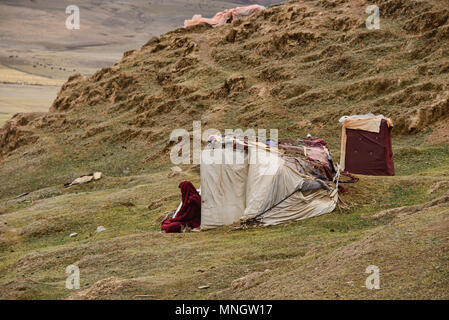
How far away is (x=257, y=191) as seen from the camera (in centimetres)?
1731

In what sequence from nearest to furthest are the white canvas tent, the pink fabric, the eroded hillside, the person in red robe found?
the white canvas tent
the person in red robe
the eroded hillside
the pink fabric

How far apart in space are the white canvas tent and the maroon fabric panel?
5752 mm

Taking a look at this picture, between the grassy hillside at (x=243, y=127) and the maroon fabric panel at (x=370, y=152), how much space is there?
1198mm

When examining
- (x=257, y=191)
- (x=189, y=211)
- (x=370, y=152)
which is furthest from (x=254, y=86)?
(x=257, y=191)

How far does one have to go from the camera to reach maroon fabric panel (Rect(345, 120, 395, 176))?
22531 millimetres

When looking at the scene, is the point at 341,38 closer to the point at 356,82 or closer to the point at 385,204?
the point at 356,82

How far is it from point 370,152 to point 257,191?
715 cm

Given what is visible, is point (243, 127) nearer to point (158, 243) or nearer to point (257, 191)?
point (257, 191)

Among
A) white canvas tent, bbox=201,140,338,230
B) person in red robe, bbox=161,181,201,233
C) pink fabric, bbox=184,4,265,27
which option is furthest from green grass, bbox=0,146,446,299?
pink fabric, bbox=184,4,265,27

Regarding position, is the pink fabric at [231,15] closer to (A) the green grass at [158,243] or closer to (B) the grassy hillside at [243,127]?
(B) the grassy hillside at [243,127]

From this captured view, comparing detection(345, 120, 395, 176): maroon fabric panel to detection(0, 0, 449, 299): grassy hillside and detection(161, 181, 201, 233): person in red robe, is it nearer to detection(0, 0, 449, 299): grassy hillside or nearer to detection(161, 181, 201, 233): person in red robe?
detection(0, 0, 449, 299): grassy hillside

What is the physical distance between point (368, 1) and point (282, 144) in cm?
2343

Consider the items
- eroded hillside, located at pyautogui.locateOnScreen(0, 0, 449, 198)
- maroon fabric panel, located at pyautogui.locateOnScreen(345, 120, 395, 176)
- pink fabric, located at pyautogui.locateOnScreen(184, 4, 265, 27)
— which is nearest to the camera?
maroon fabric panel, located at pyautogui.locateOnScreen(345, 120, 395, 176)

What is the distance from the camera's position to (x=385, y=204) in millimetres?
17719
